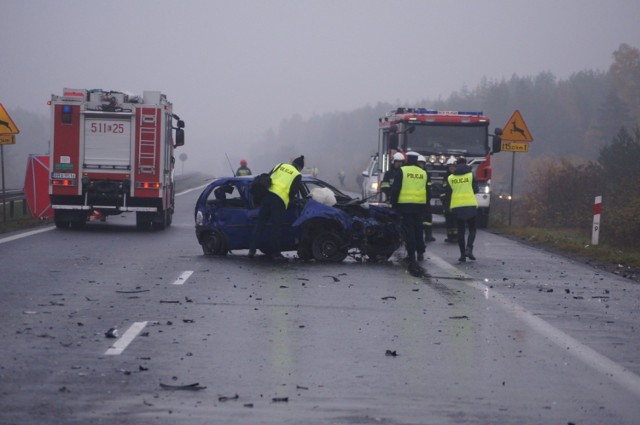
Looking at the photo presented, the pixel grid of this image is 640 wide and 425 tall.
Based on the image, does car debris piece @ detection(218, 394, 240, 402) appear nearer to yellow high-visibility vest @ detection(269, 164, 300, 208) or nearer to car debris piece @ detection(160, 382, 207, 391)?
car debris piece @ detection(160, 382, 207, 391)

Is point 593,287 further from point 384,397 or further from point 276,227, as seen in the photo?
point 384,397

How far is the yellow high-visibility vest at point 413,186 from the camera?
747 inches

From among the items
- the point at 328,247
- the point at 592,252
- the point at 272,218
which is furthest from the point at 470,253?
the point at 592,252

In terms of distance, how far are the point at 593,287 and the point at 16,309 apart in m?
7.88

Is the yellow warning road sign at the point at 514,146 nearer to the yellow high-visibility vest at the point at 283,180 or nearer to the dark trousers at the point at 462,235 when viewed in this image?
the dark trousers at the point at 462,235

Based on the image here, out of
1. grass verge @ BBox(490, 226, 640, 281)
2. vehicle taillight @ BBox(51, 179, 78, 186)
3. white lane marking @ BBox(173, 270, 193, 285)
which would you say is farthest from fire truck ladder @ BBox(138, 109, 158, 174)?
white lane marking @ BBox(173, 270, 193, 285)

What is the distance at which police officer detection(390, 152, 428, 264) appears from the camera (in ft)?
62.0

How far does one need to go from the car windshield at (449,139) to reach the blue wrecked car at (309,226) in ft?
32.9

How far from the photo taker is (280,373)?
28.6 feet

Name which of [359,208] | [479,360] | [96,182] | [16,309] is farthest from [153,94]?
[479,360]

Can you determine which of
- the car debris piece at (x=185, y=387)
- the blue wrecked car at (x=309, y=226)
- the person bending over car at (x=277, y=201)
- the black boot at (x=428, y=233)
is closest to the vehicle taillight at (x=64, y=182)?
the blue wrecked car at (x=309, y=226)

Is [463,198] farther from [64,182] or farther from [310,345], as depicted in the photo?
[310,345]

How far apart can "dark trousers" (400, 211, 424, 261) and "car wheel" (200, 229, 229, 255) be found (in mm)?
2952

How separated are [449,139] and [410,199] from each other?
11068 millimetres
